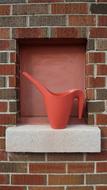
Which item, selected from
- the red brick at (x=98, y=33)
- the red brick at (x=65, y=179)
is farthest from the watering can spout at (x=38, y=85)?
the red brick at (x=65, y=179)

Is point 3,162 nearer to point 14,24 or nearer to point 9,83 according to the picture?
point 9,83

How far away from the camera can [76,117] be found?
1.97 meters

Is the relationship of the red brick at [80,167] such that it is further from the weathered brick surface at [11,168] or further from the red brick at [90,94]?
the red brick at [90,94]

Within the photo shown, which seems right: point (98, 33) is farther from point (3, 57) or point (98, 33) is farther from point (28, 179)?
point (28, 179)

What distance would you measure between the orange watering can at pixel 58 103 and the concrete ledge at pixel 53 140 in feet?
0.18

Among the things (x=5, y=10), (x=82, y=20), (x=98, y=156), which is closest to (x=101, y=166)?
(x=98, y=156)

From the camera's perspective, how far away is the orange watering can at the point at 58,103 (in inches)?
68.3

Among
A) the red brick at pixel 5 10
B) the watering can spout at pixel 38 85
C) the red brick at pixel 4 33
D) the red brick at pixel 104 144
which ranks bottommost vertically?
the red brick at pixel 104 144

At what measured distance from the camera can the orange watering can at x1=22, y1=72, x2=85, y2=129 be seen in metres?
1.73

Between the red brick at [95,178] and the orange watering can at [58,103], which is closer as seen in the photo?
the orange watering can at [58,103]

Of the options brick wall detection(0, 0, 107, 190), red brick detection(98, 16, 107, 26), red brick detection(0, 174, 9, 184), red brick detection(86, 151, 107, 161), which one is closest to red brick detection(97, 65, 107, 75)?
brick wall detection(0, 0, 107, 190)

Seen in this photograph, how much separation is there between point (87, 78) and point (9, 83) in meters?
0.50

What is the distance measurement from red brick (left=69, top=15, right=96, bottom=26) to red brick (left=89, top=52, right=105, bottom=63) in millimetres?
188

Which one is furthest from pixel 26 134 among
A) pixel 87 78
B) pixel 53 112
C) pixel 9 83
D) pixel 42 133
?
pixel 87 78
